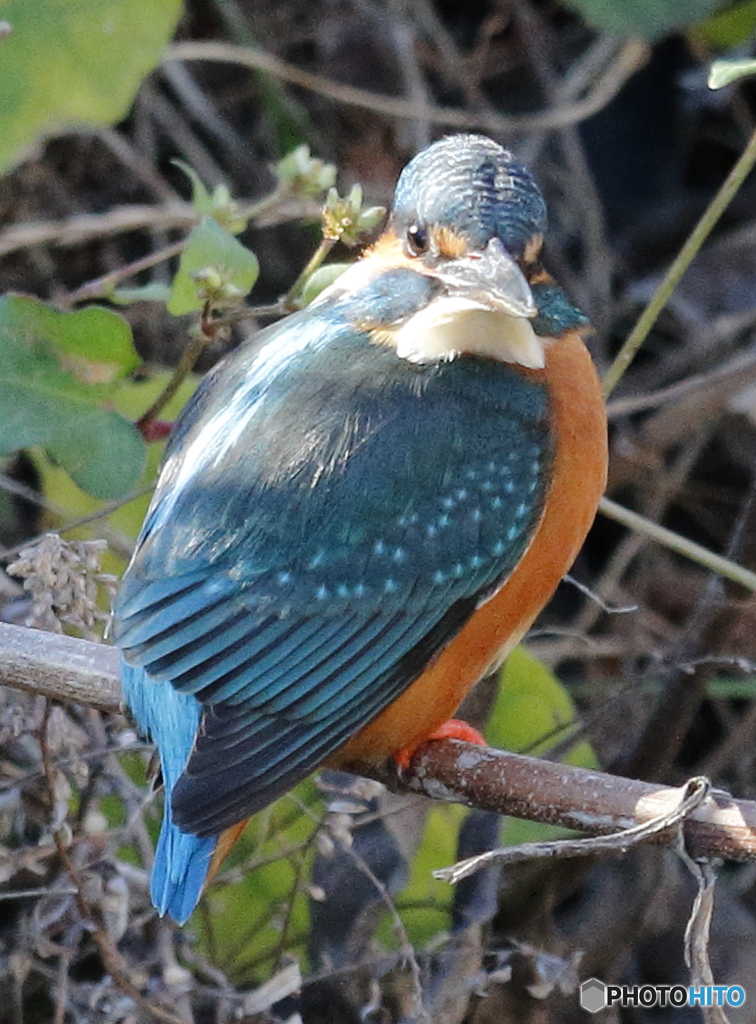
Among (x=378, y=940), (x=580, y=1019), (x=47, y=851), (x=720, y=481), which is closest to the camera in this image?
(x=47, y=851)

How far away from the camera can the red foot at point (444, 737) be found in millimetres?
2129

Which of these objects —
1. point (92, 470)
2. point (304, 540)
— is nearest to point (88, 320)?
point (92, 470)

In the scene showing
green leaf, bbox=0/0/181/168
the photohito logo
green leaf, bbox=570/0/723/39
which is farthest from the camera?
green leaf, bbox=570/0/723/39

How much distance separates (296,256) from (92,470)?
5.53 feet

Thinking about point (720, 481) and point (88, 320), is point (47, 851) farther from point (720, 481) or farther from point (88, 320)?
point (720, 481)

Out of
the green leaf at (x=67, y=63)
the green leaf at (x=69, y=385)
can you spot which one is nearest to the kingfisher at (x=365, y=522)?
the green leaf at (x=69, y=385)

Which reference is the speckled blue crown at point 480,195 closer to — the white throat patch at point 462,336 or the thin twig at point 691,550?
the white throat patch at point 462,336

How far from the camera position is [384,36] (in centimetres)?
380

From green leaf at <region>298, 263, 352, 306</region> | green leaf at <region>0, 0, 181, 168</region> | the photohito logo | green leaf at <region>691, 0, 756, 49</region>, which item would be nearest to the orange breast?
green leaf at <region>298, 263, 352, 306</region>

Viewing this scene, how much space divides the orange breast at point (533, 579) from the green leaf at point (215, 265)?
442 mm

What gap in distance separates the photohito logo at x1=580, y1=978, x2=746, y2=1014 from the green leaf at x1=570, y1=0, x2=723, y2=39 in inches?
78.1

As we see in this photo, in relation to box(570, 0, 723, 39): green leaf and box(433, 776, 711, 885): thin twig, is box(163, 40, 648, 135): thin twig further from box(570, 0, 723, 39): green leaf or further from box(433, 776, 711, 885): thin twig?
box(433, 776, 711, 885): thin twig

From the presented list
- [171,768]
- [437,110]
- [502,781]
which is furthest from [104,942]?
[437,110]

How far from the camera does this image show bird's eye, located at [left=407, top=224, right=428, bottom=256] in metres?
2.08
